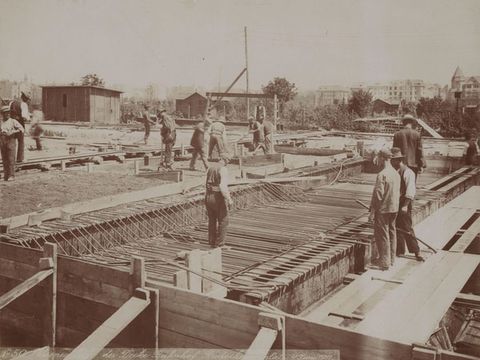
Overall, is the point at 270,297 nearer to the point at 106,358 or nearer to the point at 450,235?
the point at 106,358

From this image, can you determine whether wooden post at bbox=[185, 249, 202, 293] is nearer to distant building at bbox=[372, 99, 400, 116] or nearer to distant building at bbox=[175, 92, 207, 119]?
distant building at bbox=[175, 92, 207, 119]

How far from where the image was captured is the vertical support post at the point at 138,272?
426cm

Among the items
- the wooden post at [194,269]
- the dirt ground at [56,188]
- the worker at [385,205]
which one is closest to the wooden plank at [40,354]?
the wooden post at [194,269]

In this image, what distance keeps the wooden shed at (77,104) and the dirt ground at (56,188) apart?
22621 millimetres

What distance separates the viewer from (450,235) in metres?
6.84

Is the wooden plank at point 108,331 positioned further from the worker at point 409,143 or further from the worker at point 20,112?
the worker at point 20,112

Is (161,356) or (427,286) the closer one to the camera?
(161,356)

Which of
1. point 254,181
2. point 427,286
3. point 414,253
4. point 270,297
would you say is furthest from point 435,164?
point 270,297

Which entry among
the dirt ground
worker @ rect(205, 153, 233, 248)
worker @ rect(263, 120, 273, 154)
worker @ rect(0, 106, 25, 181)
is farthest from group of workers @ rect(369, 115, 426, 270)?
worker @ rect(263, 120, 273, 154)

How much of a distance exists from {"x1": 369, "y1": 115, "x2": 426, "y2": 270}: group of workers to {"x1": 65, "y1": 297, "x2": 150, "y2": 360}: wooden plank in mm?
2747

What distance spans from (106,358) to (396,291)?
8.41 feet

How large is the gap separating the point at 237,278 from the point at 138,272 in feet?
3.64

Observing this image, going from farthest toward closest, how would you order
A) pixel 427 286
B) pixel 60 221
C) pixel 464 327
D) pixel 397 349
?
pixel 60 221 < pixel 464 327 < pixel 427 286 < pixel 397 349

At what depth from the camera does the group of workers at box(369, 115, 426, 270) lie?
5.69 metres
